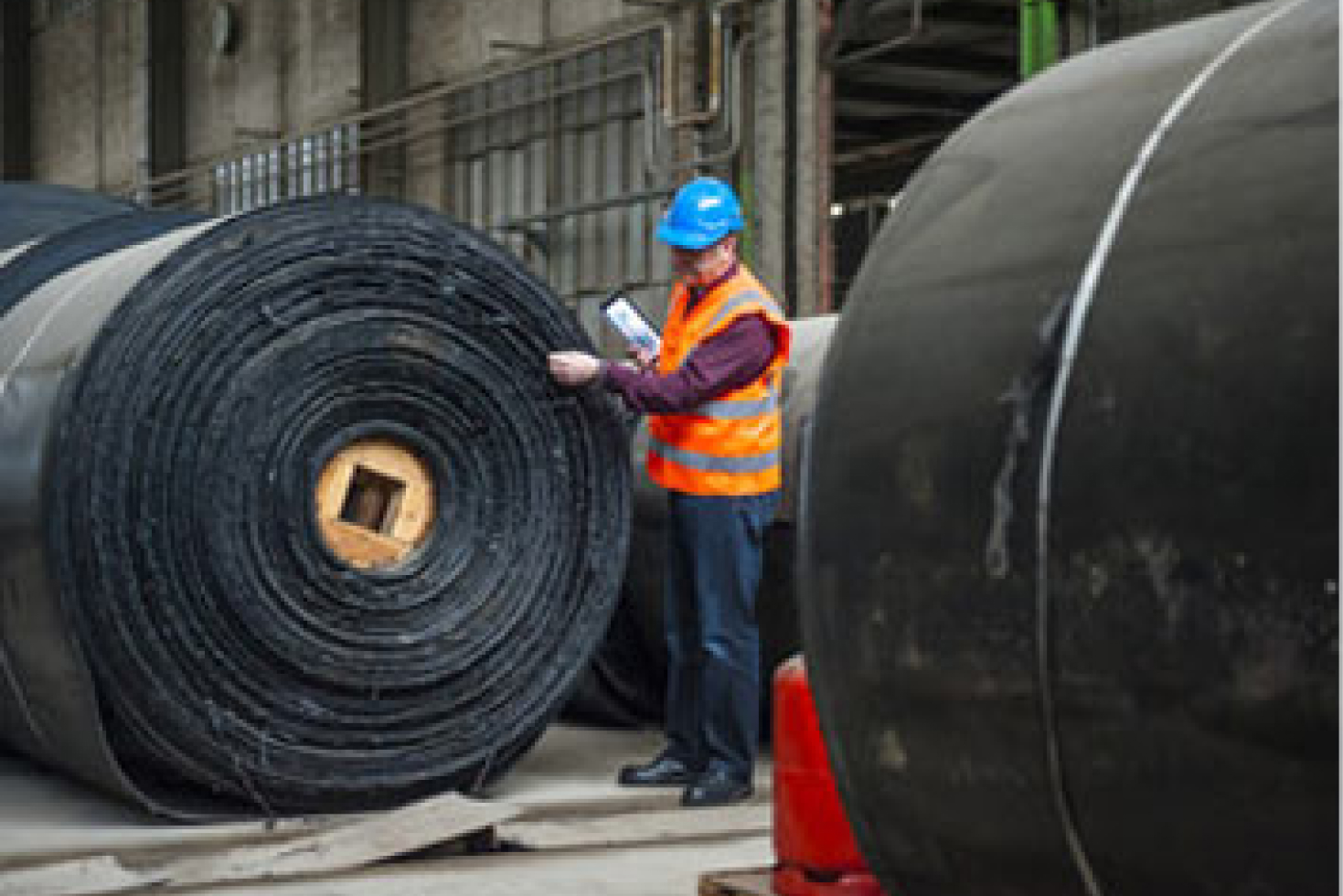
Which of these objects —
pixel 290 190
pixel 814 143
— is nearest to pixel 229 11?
pixel 290 190

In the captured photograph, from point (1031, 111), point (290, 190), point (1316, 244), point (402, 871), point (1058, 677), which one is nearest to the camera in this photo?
point (1316, 244)

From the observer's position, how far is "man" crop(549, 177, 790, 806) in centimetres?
493

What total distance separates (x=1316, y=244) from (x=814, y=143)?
10217mm

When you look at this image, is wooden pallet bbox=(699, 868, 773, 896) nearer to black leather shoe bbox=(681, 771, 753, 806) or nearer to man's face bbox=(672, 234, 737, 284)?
black leather shoe bbox=(681, 771, 753, 806)

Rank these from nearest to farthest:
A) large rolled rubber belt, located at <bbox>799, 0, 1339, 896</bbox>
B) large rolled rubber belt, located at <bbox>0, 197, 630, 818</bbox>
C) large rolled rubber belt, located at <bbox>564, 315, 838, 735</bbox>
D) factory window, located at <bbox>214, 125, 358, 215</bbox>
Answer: large rolled rubber belt, located at <bbox>799, 0, 1339, 896</bbox> < large rolled rubber belt, located at <bbox>0, 197, 630, 818</bbox> < large rolled rubber belt, located at <bbox>564, 315, 838, 735</bbox> < factory window, located at <bbox>214, 125, 358, 215</bbox>

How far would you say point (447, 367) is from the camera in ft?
16.3

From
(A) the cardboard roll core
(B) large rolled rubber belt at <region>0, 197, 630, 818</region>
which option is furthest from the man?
(A) the cardboard roll core

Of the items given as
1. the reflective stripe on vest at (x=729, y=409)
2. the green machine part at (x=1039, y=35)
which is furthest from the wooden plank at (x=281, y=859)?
the green machine part at (x=1039, y=35)

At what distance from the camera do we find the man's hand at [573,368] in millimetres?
5059

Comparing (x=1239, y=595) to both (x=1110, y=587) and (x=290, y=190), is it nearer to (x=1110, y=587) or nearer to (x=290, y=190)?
(x=1110, y=587)

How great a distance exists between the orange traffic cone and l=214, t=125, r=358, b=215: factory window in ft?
42.5

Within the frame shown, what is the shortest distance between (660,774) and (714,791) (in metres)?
0.29

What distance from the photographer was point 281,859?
13.6 ft

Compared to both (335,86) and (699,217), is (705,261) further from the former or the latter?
(335,86)
